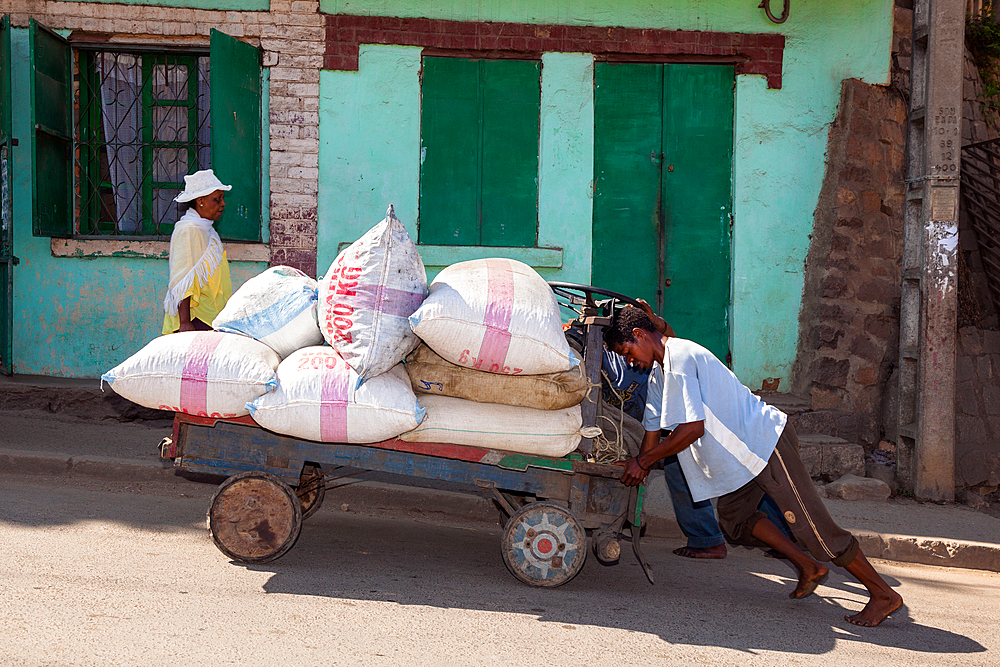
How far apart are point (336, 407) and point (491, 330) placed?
741 mm

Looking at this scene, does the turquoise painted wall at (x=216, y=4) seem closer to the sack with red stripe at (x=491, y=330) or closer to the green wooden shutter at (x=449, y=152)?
the green wooden shutter at (x=449, y=152)

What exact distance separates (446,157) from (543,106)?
975 millimetres

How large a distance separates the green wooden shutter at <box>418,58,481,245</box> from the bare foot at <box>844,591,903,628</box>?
457cm

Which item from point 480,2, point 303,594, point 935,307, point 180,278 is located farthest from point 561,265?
point 303,594

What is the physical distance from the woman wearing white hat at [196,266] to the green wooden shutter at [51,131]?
262cm

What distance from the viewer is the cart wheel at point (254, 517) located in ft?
11.9

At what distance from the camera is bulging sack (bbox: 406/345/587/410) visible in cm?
350

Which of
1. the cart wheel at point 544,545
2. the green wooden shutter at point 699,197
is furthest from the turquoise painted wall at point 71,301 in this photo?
the cart wheel at point 544,545

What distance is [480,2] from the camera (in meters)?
7.01

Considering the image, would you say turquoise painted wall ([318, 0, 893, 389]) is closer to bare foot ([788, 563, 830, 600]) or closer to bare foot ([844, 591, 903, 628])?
bare foot ([788, 563, 830, 600])

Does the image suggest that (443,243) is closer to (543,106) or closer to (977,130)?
(543,106)

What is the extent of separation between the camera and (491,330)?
135 inches

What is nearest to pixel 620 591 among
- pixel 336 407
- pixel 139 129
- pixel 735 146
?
pixel 336 407

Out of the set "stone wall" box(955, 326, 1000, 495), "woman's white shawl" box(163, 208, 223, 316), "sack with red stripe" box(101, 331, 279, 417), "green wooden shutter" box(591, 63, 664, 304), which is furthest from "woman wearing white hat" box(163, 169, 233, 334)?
"stone wall" box(955, 326, 1000, 495)
